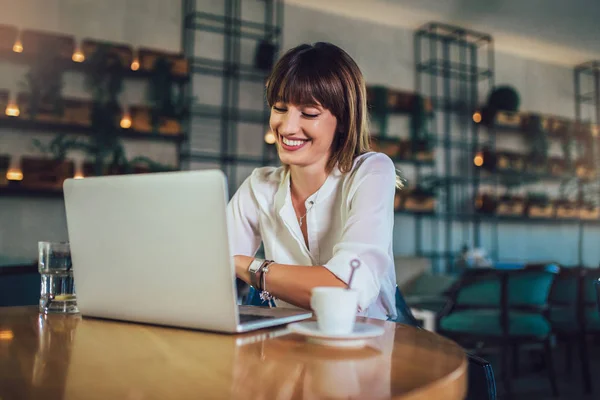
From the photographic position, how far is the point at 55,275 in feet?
3.85

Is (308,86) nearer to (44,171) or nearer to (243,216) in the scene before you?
(243,216)

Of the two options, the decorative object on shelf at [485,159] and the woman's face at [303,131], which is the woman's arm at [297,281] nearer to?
the woman's face at [303,131]

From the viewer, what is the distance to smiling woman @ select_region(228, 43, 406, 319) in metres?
1.36

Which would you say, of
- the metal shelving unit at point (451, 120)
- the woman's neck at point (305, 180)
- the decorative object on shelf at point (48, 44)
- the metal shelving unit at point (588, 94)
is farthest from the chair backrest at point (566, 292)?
the decorative object on shelf at point (48, 44)

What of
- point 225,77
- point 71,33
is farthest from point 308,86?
point 225,77

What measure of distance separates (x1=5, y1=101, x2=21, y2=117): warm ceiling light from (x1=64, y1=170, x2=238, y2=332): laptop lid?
11.1ft

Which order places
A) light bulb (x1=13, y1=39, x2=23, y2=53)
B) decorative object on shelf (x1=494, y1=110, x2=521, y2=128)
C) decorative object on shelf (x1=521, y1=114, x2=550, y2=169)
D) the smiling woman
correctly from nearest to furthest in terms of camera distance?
the smiling woman, light bulb (x1=13, y1=39, x2=23, y2=53), decorative object on shelf (x1=494, y1=110, x2=521, y2=128), decorative object on shelf (x1=521, y1=114, x2=550, y2=169)

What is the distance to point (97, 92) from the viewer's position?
4.25m

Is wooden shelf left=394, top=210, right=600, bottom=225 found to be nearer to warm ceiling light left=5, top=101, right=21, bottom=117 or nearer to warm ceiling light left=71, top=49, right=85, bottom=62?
warm ceiling light left=71, top=49, right=85, bottom=62

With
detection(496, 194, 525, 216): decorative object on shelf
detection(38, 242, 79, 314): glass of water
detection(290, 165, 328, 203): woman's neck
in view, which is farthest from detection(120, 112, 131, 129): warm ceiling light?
detection(496, 194, 525, 216): decorative object on shelf

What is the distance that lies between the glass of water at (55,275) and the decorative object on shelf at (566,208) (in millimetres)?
6066

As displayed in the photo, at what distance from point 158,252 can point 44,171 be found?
3473 millimetres

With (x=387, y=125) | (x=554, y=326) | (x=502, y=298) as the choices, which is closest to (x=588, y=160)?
(x=387, y=125)

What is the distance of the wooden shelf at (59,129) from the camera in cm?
397
